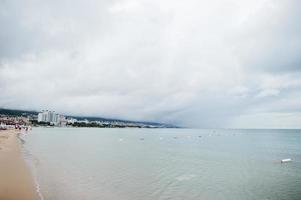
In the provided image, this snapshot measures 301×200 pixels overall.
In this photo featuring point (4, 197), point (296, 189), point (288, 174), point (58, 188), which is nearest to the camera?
point (4, 197)

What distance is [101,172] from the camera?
105 ft

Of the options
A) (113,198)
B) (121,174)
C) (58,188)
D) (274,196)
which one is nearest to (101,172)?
(121,174)

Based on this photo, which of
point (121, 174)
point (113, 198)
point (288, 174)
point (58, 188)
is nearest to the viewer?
point (113, 198)

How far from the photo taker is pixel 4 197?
18.5 m

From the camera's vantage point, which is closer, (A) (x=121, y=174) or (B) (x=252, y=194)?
(B) (x=252, y=194)

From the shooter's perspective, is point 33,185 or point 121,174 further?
point 121,174

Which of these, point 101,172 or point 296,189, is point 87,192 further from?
point 296,189

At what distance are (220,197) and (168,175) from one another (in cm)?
949

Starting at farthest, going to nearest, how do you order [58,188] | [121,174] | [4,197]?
[121,174], [58,188], [4,197]

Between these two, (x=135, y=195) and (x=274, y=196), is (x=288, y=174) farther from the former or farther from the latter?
(x=135, y=195)

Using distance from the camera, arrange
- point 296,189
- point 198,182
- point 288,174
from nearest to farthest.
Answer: point 296,189 < point 198,182 < point 288,174

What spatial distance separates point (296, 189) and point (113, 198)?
16.2m

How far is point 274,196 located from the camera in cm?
2409

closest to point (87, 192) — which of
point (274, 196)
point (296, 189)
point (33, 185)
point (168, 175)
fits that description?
point (33, 185)
